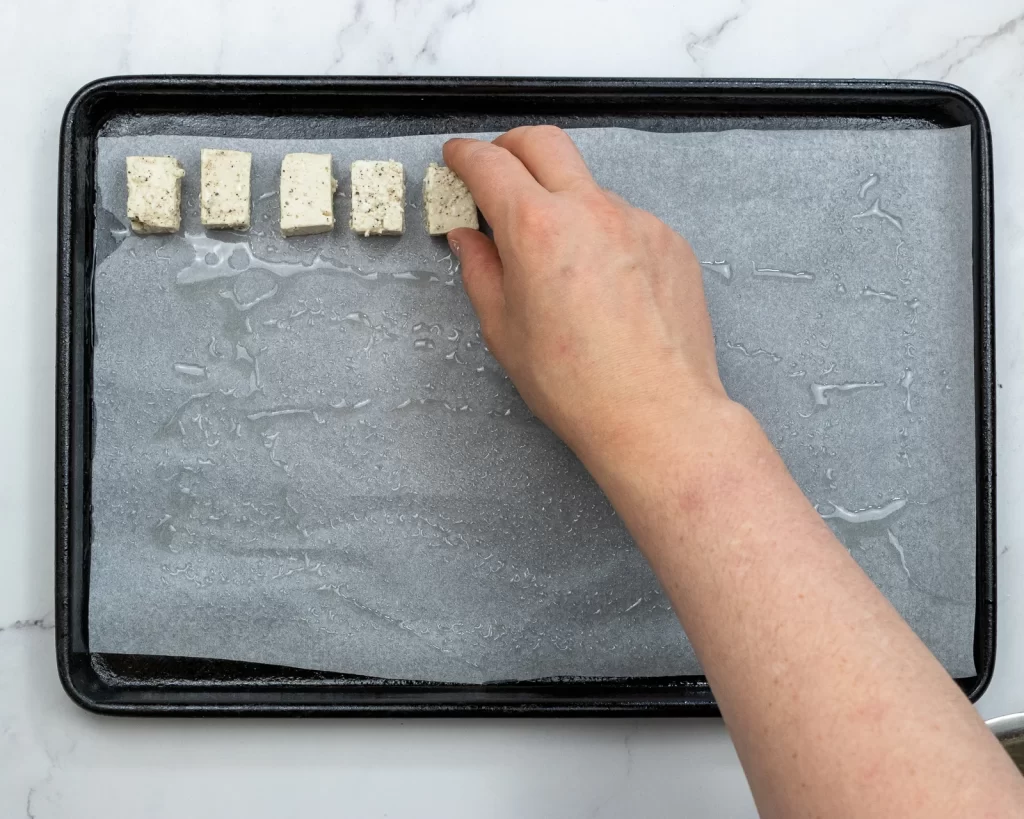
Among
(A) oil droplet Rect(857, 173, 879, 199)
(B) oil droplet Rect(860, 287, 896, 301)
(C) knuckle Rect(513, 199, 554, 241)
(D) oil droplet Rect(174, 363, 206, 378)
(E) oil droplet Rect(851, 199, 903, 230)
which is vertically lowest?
(D) oil droplet Rect(174, 363, 206, 378)

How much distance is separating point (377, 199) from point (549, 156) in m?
0.20

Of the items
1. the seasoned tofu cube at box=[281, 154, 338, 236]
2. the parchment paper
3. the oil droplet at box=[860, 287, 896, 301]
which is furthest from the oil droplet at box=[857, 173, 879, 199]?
the seasoned tofu cube at box=[281, 154, 338, 236]

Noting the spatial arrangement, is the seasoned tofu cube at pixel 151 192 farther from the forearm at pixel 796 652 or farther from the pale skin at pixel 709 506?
the forearm at pixel 796 652

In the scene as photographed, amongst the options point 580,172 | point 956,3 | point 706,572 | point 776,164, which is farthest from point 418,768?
point 956,3

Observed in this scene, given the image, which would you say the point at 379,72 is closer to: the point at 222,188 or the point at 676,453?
the point at 222,188

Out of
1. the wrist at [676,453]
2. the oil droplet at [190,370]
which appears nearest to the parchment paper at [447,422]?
the oil droplet at [190,370]

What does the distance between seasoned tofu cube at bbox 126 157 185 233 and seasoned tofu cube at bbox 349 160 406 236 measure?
199 mm

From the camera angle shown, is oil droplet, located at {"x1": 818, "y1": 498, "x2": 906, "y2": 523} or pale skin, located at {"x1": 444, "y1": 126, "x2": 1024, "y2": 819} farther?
oil droplet, located at {"x1": 818, "y1": 498, "x2": 906, "y2": 523}

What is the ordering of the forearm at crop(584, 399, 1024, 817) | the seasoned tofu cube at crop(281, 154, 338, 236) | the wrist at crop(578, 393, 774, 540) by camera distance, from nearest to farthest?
the forearm at crop(584, 399, 1024, 817) → the wrist at crop(578, 393, 774, 540) → the seasoned tofu cube at crop(281, 154, 338, 236)

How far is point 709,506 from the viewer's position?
0.63 metres

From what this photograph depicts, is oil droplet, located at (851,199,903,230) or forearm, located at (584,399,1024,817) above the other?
oil droplet, located at (851,199,903,230)

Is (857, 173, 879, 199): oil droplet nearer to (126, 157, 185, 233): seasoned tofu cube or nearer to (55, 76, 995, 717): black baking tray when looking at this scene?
(55, 76, 995, 717): black baking tray

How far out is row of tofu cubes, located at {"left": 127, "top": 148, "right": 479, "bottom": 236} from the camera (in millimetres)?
887

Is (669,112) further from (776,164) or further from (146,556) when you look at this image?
(146,556)
